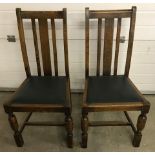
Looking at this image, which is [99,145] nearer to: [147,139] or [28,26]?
[147,139]

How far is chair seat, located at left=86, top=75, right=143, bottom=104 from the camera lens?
4.76 ft

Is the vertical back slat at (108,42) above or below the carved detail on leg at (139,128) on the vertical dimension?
above

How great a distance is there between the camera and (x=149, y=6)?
1747mm

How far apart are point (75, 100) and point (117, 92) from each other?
0.84 meters

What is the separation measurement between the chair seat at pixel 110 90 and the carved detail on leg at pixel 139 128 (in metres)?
0.15

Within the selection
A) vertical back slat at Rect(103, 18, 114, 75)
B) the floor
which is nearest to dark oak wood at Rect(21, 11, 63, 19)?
vertical back slat at Rect(103, 18, 114, 75)

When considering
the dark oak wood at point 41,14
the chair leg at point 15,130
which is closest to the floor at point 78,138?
the chair leg at point 15,130

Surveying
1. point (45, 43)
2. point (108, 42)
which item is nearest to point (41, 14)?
point (45, 43)

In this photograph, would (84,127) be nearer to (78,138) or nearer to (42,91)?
(78,138)

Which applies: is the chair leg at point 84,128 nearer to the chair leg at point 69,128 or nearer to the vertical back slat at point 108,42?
the chair leg at point 69,128

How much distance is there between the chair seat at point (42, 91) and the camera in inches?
57.7

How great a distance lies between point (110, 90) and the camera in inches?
61.1

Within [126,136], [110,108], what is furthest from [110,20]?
[126,136]

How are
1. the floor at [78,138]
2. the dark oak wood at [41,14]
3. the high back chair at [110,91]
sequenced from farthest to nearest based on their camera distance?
1. the floor at [78,138]
2. the dark oak wood at [41,14]
3. the high back chair at [110,91]
